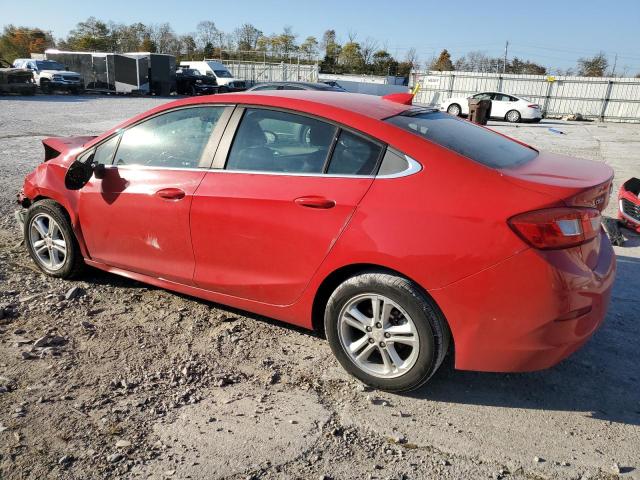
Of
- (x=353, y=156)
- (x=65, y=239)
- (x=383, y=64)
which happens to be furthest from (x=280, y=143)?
(x=383, y=64)

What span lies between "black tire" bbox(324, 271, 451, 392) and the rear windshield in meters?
0.81

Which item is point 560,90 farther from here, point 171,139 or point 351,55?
point 351,55

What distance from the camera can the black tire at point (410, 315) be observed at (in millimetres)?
2754

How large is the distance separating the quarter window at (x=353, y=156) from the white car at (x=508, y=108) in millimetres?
24509

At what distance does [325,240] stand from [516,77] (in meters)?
33.5

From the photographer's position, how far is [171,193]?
3518 mm

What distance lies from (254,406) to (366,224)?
3.80 feet

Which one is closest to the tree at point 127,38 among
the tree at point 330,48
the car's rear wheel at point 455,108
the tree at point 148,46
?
the tree at point 148,46

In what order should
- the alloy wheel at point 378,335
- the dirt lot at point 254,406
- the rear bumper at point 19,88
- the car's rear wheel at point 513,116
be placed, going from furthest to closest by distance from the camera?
1. the rear bumper at point 19,88
2. the car's rear wheel at point 513,116
3. the alloy wheel at point 378,335
4. the dirt lot at point 254,406

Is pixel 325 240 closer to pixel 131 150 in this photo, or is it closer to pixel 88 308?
pixel 131 150

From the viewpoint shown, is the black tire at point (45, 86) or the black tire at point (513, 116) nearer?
the black tire at point (513, 116)

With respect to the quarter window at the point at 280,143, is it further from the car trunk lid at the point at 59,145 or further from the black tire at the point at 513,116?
the black tire at the point at 513,116

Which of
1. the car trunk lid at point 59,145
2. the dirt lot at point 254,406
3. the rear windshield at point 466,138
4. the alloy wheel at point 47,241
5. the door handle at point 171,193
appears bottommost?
the dirt lot at point 254,406

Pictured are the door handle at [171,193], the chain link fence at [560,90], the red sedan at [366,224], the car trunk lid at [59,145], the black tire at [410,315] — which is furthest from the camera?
the chain link fence at [560,90]
